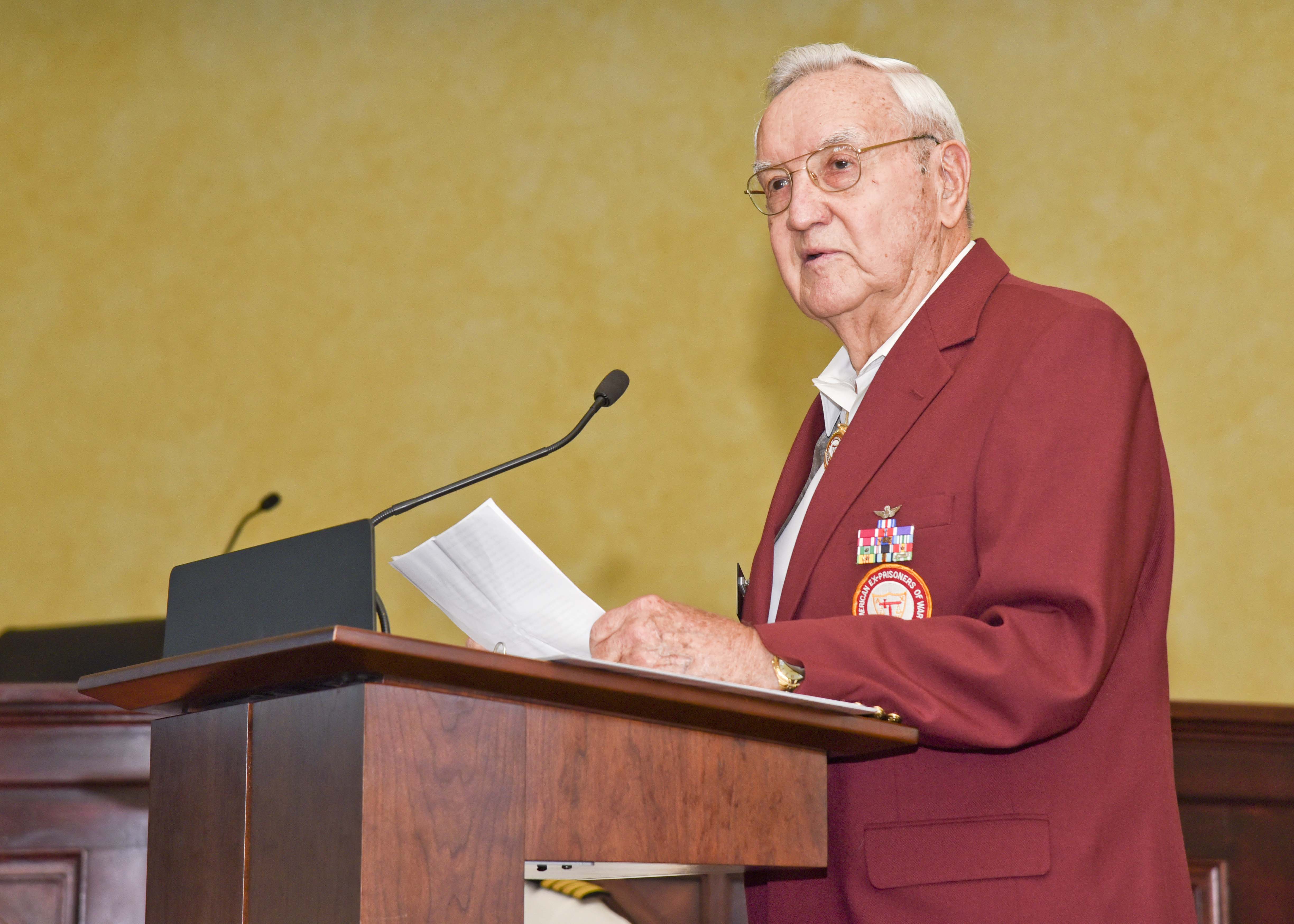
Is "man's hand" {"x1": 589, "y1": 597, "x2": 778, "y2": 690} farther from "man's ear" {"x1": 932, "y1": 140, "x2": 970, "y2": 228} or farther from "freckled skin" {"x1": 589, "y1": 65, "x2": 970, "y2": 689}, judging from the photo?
"man's ear" {"x1": 932, "y1": 140, "x2": 970, "y2": 228}

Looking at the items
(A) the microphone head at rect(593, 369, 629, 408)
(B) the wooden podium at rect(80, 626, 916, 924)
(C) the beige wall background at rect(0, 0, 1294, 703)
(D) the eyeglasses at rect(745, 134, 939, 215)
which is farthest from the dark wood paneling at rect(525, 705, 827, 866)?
(C) the beige wall background at rect(0, 0, 1294, 703)

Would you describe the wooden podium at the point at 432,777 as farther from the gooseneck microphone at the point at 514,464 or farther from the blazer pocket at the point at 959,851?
the gooseneck microphone at the point at 514,464

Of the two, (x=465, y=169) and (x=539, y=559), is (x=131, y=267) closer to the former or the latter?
(x=465, y=169)

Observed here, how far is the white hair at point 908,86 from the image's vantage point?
77.5 inches

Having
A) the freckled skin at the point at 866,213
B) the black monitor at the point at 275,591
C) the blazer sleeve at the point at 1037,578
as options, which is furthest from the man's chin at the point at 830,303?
the black monitor at the point at 275,591

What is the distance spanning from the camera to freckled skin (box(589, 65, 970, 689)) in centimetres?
192

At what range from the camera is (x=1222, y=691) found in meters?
3.74

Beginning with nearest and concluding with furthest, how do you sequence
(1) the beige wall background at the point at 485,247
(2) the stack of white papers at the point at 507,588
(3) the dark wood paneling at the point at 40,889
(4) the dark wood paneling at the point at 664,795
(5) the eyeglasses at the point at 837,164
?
(4) the dark wood paneling at the point at 664,795
(2) the stack of white papers at the point at 507,588
(5) the eyeglasses at the point at 837,164
(3) the dark wood paneling at the point at 40,889
(1) the beige wall background at the point at 485,247

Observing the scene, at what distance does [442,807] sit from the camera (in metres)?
1.06

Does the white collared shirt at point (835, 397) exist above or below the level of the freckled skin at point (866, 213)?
below

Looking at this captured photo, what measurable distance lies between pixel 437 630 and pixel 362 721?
10.7ft

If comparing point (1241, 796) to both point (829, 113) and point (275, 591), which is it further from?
point (275, 591)

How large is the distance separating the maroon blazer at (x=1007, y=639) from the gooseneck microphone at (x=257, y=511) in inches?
115

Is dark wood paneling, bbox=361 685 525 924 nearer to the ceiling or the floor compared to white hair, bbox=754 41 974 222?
nearer to the floor
